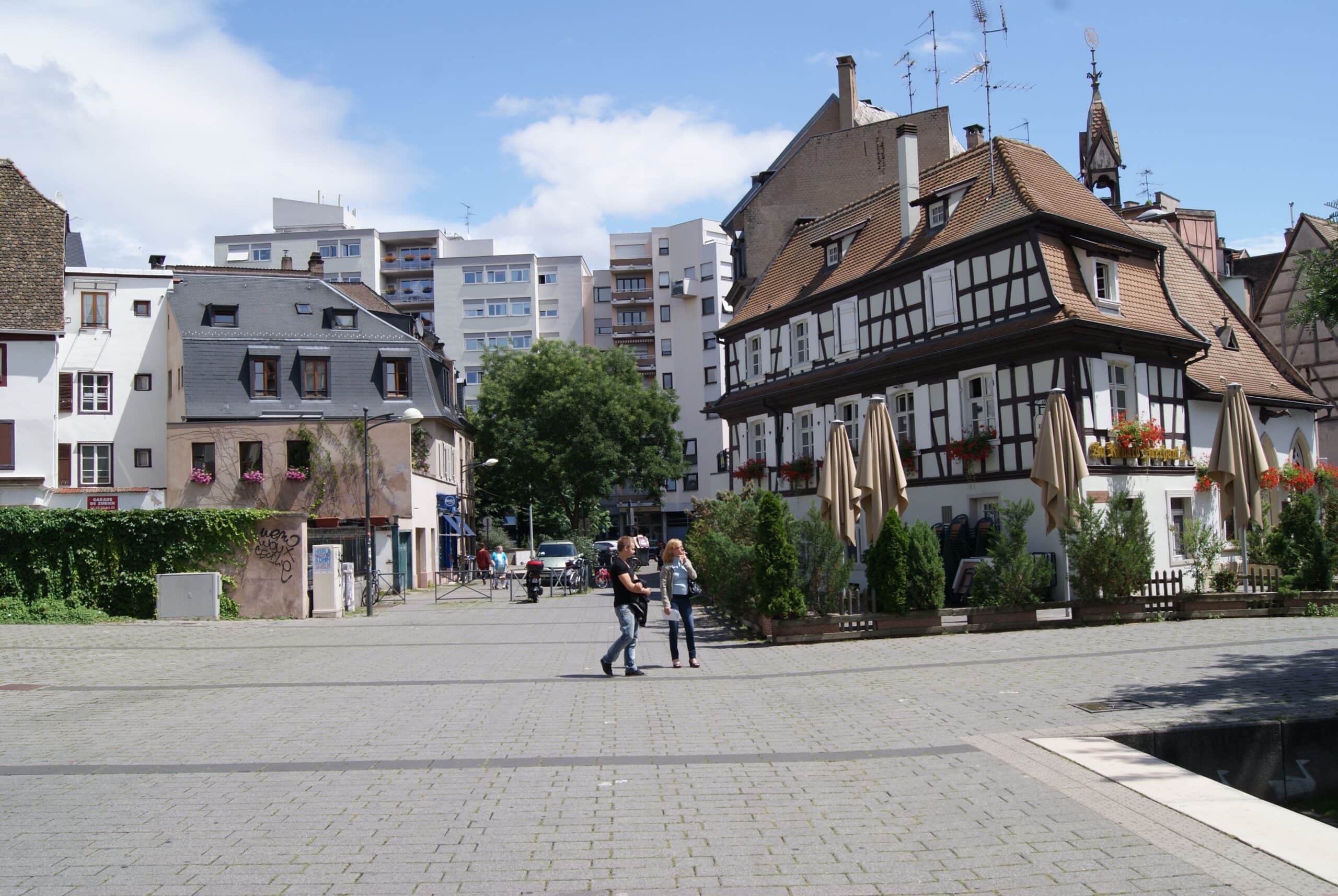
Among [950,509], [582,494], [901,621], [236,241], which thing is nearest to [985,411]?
[950,509]

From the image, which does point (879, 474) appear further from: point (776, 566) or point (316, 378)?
point (316, 378)

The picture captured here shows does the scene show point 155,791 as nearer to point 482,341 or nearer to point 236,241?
point 482,341

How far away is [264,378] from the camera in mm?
41000

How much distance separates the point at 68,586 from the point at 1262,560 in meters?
26.2

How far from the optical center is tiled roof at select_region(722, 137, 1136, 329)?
86.5 ft

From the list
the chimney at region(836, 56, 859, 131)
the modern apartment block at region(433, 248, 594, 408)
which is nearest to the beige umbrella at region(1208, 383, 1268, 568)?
the chimney at region(836, 56, 859, 131)

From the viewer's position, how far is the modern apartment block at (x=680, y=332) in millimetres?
77000

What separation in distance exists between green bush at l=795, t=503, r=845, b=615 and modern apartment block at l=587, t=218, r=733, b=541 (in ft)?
181

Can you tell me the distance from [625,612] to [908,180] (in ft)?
69.0

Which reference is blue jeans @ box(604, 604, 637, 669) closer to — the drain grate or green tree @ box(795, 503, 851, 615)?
green tree @ box(795, 503, 851, 615)

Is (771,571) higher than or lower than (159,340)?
lower

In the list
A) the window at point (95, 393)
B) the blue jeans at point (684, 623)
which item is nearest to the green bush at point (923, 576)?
the blue jeans at point (684, 623)

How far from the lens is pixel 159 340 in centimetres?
4375

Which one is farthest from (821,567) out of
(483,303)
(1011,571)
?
(483,303)
